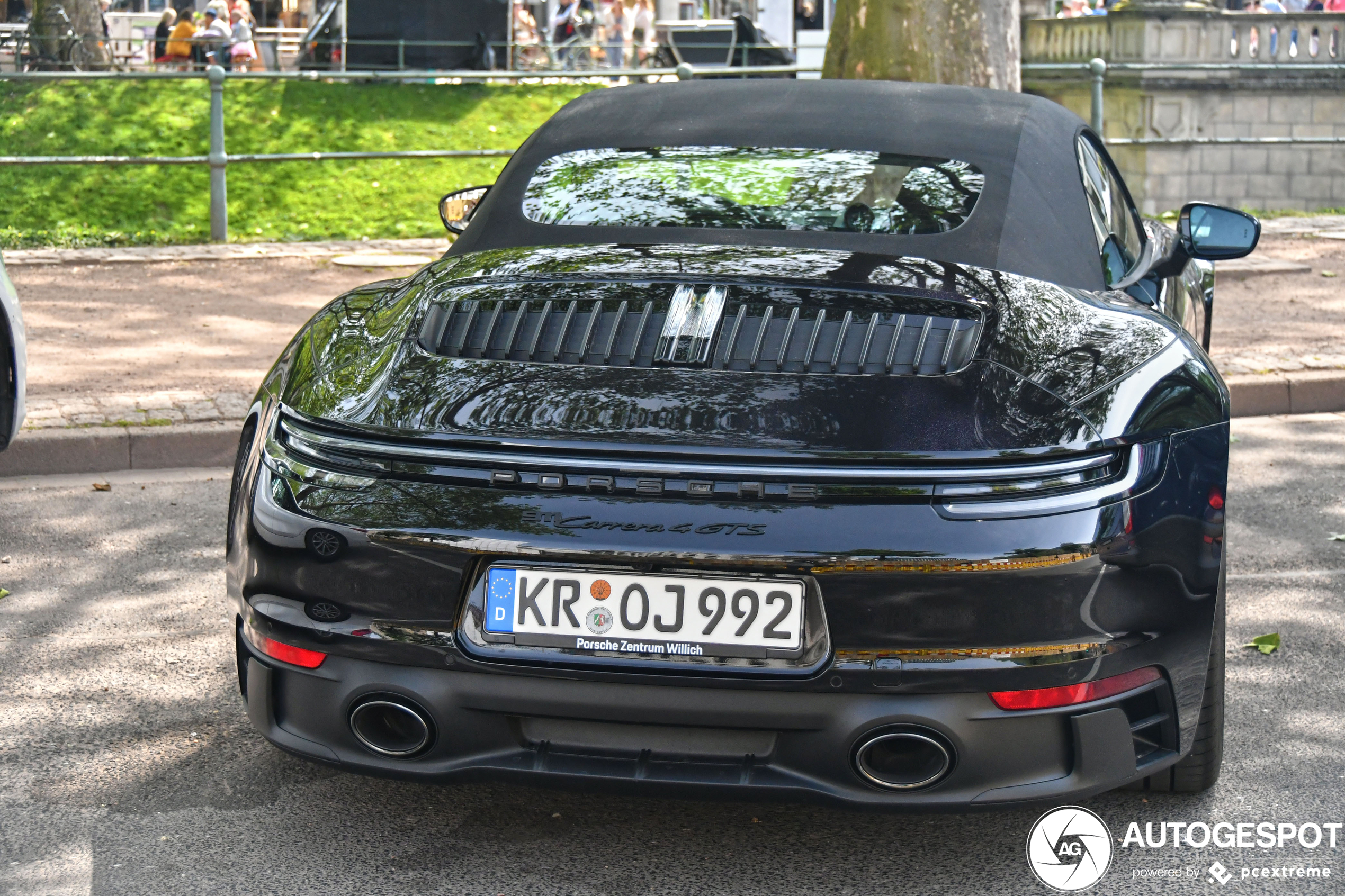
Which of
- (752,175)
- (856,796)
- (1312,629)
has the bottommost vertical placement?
(1312,629)

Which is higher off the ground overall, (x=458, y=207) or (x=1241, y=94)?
(x=1241, y=94)

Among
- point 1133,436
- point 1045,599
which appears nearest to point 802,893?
point 1045,599

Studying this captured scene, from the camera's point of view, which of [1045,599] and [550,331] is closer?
[1045,599]

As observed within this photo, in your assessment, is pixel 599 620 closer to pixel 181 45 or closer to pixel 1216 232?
pixel 1216 232

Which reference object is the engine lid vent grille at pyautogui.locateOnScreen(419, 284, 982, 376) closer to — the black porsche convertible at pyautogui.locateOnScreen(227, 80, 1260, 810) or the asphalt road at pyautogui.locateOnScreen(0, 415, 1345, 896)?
the black porsche convertible at pyautogui.locateOnScreen(227, 80, 1260, 810)

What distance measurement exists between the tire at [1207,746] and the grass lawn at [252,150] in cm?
1029

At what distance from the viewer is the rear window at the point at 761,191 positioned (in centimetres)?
350

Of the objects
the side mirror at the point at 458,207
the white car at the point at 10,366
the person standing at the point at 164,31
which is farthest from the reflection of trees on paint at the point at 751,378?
the person standing at the point at 164,31

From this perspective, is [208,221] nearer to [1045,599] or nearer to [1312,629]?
[1312,629]

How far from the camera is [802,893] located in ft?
9.59

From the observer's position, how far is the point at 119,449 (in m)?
6.39

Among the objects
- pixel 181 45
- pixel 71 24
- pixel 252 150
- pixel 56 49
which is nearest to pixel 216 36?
pixel 181 45

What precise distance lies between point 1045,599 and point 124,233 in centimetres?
1143

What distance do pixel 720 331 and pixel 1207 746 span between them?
136cm
